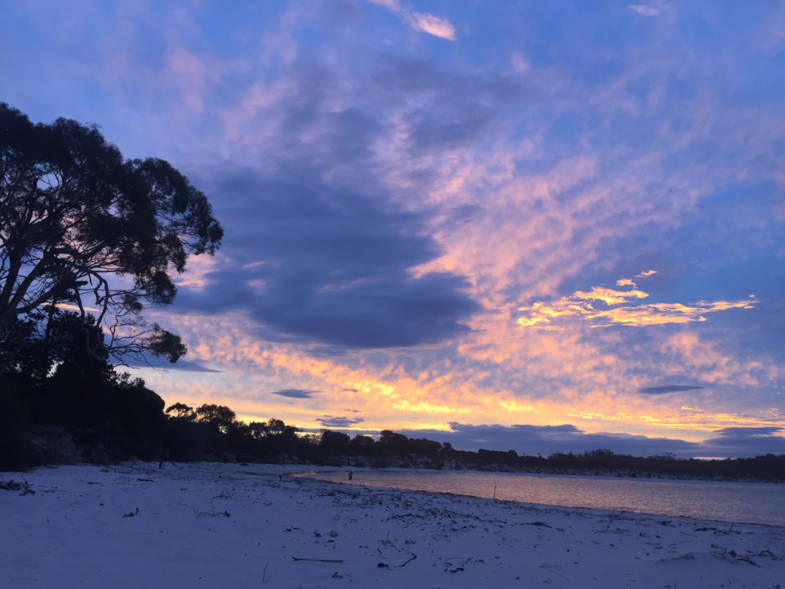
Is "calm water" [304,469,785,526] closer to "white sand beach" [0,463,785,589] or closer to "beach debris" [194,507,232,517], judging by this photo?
"white sand beach" [0,463,785,589]

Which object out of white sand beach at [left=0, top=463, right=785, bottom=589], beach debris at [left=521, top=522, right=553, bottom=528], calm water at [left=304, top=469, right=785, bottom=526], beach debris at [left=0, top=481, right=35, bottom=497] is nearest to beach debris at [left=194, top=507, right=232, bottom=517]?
white sand beach at [left=0, top=463, right=785, bottom=589]

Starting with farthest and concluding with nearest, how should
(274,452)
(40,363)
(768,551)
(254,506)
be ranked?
1. (274,452)
2. (40,363)
3. (254,506)
4. (768,551)

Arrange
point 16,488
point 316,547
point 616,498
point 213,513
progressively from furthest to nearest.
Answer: point 616,498, point 16,488, point 213,513, point 316,547

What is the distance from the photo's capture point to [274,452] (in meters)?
79.9

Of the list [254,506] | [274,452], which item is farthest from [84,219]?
[274,452]

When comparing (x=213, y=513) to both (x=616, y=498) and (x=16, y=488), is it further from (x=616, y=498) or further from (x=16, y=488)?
(x=616, y=498)

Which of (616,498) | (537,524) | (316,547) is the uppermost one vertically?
(316,547)

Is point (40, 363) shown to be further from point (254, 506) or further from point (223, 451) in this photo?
point (223, 451)

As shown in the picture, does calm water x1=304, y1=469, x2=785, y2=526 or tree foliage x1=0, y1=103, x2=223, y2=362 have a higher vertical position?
tree foliage x1=0, y1=103, x2=223, y2=362

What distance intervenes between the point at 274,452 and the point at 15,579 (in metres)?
79.4

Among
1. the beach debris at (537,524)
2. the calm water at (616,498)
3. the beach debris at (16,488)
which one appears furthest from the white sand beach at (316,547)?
the calm water at (616,498)

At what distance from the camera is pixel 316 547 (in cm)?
862

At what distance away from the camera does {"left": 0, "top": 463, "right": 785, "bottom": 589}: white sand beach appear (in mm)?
6559

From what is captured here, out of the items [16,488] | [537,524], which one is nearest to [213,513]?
[16,488]
